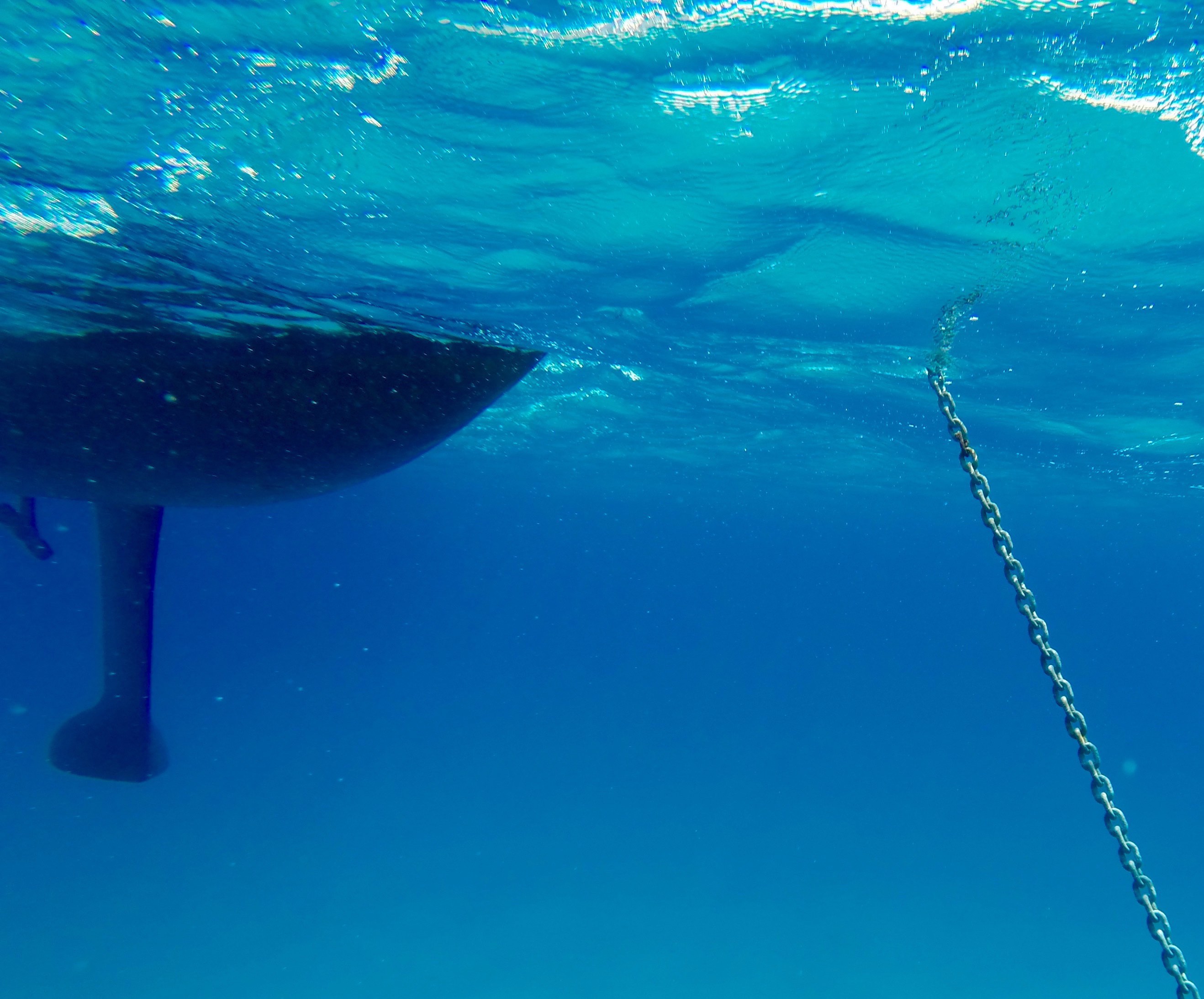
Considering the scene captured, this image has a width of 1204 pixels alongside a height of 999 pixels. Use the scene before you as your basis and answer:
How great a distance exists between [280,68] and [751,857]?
4214 cm

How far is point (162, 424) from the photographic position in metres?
6.49

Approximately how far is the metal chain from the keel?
7.01 metres

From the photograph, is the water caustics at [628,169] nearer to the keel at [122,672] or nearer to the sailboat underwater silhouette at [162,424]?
the sailboat underwater silhouette at [162,424]

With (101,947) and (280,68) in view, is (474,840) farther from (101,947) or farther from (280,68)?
(280,68)

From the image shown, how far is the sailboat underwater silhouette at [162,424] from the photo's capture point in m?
6.21

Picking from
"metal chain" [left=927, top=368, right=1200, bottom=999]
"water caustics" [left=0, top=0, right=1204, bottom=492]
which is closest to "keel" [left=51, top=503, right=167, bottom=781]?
"water caustics" [left=0, top=0, right=1204, bottom=492]

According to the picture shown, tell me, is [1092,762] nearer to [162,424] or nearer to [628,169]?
[628,169]

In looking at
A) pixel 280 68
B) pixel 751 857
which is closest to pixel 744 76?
pixel 280 68

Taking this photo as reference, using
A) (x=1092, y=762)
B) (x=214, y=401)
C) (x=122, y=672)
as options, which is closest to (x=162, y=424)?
(x=214, y=401)

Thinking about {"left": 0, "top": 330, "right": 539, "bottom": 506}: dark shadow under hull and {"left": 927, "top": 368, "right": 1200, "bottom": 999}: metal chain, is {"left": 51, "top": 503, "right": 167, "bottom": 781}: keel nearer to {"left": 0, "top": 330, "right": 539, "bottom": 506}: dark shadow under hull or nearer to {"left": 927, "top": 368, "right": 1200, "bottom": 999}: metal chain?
{"left": 0, "top": 330, "right": 539, "bottom": 506}: dark shadow under hull

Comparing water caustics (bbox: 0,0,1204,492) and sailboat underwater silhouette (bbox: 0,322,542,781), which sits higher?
water caustics (bbox: 0,0,1204,492)

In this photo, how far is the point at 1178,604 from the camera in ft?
303

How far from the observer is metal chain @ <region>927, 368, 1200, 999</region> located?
2.65 meters

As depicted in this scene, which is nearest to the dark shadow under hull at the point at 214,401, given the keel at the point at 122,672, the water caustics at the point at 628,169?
the keel at the point at 122,672
